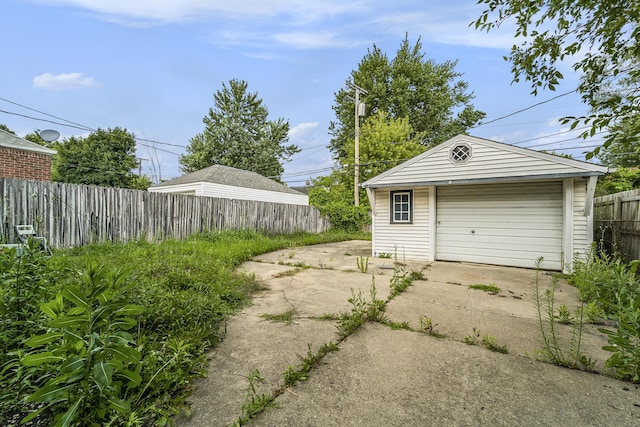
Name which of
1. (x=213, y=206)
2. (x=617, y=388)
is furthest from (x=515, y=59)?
(x=213, y=206)

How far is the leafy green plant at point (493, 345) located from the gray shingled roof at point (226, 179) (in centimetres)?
1404

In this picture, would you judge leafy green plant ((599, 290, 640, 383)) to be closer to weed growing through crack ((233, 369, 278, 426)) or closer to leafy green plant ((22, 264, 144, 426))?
weed growing through crack ((233, 369, 278, 426))

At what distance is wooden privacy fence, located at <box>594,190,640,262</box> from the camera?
4.40 meters

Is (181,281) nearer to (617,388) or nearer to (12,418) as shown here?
(12,418)

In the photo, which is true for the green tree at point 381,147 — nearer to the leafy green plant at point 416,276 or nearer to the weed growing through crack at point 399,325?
the leafy green plant at point 416,276

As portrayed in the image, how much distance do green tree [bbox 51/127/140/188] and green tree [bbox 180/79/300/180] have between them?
260 inches

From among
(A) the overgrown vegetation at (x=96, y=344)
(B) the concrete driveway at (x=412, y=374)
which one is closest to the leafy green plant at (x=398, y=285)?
(B) the concrete driveway at (x=412, y=374)

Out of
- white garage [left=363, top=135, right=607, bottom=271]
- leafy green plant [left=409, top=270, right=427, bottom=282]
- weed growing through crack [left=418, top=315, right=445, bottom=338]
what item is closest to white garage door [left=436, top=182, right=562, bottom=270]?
white garage [left=363, top=135, right=607, bottom=271]

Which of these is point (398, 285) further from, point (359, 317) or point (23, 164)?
point (23, 164)

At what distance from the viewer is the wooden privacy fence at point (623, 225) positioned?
440cm

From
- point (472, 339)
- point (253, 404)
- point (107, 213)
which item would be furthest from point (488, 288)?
point (107, 213)

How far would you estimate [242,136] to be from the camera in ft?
89.7

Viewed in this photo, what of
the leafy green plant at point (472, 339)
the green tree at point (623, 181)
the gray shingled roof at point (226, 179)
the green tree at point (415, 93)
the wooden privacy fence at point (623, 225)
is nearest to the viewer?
the leafy green plant at point (472, 339)

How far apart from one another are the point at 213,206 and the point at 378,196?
5303 millimetres
